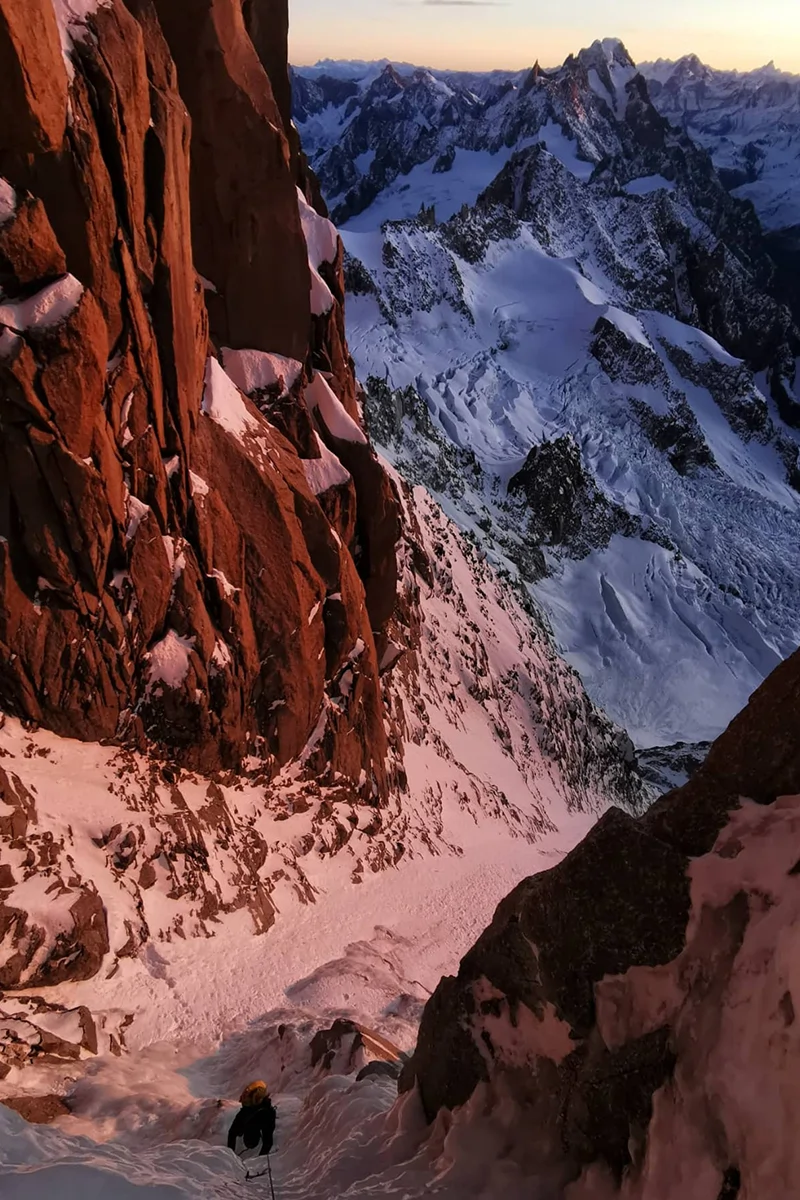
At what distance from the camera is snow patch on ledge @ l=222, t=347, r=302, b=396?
80.5 feet

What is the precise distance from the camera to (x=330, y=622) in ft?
80.9

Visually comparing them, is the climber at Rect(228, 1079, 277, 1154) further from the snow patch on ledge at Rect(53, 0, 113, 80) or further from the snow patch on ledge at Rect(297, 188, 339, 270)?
the snow patch on ledge at Rect(297, 188, 339, 270)

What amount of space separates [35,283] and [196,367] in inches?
203

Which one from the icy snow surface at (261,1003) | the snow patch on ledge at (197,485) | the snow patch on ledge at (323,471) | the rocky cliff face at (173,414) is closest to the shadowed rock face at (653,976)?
the icy snow surface at (261,1003)

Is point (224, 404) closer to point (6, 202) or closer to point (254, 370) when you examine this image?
point (254, 370)

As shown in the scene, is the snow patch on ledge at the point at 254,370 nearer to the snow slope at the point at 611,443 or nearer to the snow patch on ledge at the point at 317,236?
the snow patch on ledge at the point at 317,236

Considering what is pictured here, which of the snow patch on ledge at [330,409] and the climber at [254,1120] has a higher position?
the snow patch on ledge at [330,409]

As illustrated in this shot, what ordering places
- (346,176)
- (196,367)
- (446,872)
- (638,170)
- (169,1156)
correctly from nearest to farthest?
(169,1156), (196,367), (446,872), (638,170), (346,176)

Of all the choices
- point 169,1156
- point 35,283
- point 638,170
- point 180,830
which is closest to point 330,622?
point 180,830

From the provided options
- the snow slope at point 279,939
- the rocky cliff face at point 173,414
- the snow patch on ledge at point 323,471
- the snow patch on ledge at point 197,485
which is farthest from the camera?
the snow patch on ledge at point 323,471

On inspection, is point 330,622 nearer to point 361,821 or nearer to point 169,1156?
point 361,821

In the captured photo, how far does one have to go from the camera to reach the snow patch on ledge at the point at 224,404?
21.7 meters

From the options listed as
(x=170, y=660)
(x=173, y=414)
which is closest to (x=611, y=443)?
(x=173, y=414)

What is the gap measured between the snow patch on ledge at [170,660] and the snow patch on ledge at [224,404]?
6065 millimetres
